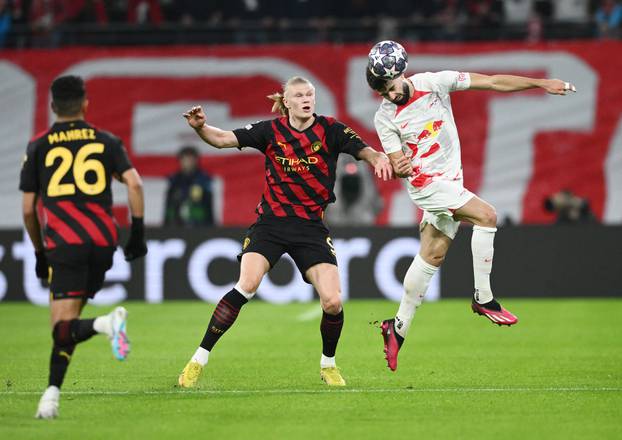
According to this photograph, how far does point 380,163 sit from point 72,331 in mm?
2479

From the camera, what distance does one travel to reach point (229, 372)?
9.76 meters

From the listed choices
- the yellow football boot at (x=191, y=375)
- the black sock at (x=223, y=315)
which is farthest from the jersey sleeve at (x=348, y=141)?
the yellow football boot at (x=191, y=375)

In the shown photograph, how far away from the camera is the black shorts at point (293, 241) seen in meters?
8.84

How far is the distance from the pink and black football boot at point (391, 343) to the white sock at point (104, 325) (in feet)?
9.10

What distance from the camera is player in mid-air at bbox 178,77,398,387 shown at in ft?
28.8

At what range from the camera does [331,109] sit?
1980cm

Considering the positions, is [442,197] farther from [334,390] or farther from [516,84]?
[334,390]

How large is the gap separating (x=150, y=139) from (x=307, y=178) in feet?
37.5

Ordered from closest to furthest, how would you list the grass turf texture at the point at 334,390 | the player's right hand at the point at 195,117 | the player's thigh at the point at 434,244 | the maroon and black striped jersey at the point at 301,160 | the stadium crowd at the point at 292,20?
1. the grass turf texture at the point at 334,390
2. the player's right hand at the point at 195,117
3. the maroon and black striped jersey at the point at 301,160
4. the player's thigh at the point at 434,244
5. the stadium crowd at the point at 292,20

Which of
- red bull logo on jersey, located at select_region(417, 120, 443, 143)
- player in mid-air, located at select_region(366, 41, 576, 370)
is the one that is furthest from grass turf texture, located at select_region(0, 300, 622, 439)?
red bull logo on jersey, located at select_region(417, 120, 443, 143)

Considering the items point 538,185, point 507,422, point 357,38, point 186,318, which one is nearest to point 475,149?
point 538,185

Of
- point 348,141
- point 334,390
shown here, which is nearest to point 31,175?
point 348,141

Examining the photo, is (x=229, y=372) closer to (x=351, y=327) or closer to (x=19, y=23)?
(x=351, y=327)

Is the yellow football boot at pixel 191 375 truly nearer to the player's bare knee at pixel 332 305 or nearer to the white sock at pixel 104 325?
the player's bare knee at pixel 332 305
